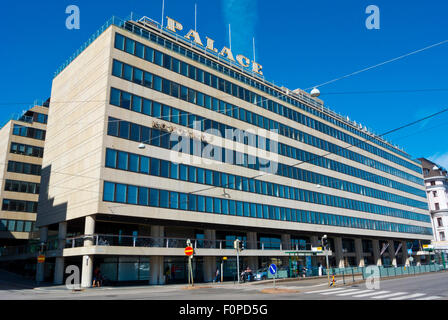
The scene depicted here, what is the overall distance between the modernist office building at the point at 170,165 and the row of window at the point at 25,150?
20.5 meters

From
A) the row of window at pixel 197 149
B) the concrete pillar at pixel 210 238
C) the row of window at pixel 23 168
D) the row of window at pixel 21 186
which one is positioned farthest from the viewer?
the row of window at pixel 23 168

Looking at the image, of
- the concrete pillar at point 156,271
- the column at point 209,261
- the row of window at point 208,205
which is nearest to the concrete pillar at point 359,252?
the row of window at point 208,205

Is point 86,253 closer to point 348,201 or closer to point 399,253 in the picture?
point 348,201

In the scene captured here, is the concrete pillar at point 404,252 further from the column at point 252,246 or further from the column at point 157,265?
the column at point 157,265

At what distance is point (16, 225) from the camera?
58688 millimetres

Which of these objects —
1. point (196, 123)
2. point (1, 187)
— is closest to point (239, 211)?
point (196, 123)

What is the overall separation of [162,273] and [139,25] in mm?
24883

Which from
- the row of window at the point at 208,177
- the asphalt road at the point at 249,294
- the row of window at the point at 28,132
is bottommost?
the asphalt road at the point at 249,294

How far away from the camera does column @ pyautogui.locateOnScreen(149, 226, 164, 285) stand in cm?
3559

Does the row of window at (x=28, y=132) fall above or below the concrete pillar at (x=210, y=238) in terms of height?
above

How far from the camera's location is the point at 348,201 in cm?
6225

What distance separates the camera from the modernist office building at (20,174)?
58344 millimetres

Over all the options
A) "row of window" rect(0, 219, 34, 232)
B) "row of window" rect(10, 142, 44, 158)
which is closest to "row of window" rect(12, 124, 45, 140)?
"row of window" rect(10, 142, 44, 158)

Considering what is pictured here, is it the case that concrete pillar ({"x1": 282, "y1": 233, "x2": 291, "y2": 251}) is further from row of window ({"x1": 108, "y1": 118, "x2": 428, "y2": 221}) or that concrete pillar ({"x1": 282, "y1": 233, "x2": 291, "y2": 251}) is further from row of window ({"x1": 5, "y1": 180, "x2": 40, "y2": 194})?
row of window ({"x1": 5, "y1": 180, "x2": 40, "y2": 194})
